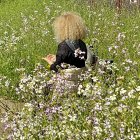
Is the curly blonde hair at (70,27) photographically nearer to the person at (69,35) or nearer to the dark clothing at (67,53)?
the person at (69,35)

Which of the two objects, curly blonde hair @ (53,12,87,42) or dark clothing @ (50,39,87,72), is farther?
dark clothing @ (50,39,87,72)

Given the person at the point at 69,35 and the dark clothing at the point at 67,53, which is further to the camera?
the dark clothing at the point at 67,53

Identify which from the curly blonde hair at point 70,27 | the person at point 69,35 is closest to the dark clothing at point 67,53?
the person at point 69,35

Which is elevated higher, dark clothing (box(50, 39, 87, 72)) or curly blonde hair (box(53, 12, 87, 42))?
curly blonde hair (box(53, 12, 87, 42))

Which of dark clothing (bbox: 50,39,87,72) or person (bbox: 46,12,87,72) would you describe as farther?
dark clothing (bbox: 50,39,87,72)

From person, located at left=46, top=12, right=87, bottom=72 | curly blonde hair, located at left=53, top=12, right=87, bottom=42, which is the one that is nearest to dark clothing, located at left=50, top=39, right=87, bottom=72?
person, located at left=46, top=12, right=87, bottom=72

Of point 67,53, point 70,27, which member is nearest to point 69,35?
point 70,27

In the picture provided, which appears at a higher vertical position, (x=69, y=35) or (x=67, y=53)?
(x=69, y=35)

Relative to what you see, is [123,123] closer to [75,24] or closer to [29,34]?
[75,24]

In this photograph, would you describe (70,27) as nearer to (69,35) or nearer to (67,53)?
(69,35)

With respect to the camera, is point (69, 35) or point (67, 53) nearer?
point (69, 35)

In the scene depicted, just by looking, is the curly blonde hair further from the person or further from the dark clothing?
the dark clothing

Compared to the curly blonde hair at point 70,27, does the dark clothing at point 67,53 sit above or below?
below

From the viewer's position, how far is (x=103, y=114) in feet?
12.9
